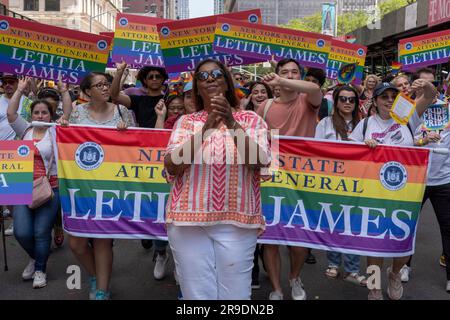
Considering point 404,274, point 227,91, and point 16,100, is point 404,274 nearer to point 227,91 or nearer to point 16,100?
point 227,91

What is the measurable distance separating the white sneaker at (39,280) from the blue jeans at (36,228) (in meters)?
0.05

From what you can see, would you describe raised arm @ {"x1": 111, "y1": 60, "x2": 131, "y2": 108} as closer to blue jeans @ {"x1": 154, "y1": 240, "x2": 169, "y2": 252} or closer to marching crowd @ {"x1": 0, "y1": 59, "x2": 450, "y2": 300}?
marching crowd @ {"x1": 0, "y1": 59, "x2": 450, "y2": 300}

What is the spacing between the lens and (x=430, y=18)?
44.6 ft

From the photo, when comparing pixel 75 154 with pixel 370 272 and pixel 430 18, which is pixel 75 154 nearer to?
pixel 370 272

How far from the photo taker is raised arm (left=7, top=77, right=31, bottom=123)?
509 cm

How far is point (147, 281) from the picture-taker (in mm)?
5211

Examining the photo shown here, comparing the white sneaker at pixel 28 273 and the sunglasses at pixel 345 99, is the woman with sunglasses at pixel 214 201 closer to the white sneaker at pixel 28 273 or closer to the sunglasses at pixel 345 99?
the sunglasses at pixel 345 99

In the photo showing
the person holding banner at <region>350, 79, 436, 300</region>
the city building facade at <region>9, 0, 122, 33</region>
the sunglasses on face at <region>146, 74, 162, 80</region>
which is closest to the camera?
the person holding banner at <region>350, 79, 436, 300</region>

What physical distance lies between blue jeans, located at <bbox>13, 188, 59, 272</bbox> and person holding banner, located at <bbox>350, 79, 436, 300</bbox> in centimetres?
289

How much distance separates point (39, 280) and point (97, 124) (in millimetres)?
1581

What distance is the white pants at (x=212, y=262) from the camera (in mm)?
2844

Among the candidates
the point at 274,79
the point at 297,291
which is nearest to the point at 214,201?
the point at 274,79

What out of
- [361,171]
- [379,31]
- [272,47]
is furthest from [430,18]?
[361,171]

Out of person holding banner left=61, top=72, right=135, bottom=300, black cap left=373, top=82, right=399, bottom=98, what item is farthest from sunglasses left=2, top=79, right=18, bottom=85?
black cap left=373, top=82, right=399, bottom=98
